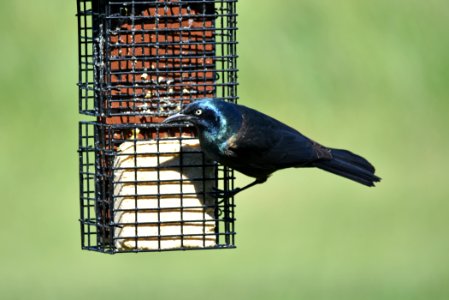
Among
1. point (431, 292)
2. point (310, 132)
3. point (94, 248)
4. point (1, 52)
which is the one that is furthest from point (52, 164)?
point (94, 248)

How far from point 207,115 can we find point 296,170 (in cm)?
873

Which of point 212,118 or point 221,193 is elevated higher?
point 212,118

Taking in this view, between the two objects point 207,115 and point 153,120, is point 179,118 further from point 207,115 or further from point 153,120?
point 153,120

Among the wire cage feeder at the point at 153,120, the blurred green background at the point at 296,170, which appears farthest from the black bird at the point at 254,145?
the blurred green background at the point at 296,170

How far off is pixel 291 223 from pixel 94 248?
743cm

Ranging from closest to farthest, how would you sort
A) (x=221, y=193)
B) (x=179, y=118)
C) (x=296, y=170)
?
(x=179, y=118) < (x=221, y=193) < (x=296, y=170)

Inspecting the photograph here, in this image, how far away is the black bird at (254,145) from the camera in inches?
367

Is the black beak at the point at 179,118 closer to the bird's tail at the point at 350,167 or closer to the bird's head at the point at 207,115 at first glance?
the bird's head at the point at 207,115

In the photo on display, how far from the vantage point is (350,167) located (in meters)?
10.2

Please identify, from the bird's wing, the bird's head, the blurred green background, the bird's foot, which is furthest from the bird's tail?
the blurred green background

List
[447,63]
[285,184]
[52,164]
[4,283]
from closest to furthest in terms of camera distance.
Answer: [4,283]
[52,164]
[285,184]
[447,63]

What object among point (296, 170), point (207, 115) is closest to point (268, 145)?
point (207, 115)

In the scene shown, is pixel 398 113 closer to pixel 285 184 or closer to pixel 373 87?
pixel 373 87

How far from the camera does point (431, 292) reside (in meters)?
15.4
